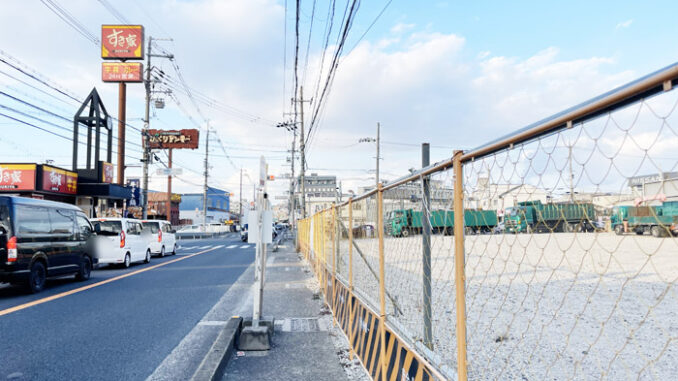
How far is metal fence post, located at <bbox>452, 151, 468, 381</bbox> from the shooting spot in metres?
2.11

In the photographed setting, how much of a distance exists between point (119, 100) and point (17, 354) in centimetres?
2990

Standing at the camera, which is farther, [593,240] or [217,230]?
[217,230]

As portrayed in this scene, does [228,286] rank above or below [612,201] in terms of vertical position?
below

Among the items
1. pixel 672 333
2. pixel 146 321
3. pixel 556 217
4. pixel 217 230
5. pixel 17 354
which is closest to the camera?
pixel 556 217

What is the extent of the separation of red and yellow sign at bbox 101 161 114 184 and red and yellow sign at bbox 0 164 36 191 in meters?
5.19

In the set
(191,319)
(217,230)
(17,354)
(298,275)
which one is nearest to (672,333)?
(191,319)

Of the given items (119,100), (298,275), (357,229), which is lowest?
(298,275)

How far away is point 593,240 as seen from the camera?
61.4 inches

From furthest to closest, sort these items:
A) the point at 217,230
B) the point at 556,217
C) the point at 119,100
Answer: the point at 217,230
the point at 119,100
the point at 556,217

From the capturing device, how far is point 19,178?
2042 cm

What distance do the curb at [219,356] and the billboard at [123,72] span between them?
30930 mm

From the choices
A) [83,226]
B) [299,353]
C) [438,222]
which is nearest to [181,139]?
[83,226]

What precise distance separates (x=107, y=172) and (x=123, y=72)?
357 inches

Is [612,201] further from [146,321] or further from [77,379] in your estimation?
[146,321]
